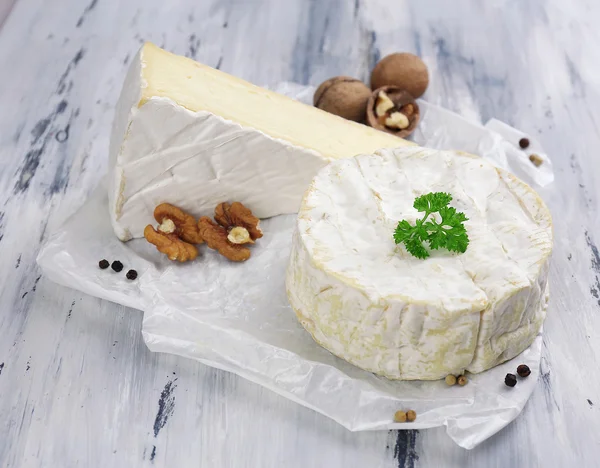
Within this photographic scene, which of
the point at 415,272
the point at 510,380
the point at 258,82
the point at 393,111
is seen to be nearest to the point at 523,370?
the point at 510,380

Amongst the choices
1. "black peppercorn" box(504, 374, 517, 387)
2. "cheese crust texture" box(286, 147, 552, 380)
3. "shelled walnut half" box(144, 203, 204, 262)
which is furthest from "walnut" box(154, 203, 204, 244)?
"black peppercorn" box(504, 374, 517, 387)

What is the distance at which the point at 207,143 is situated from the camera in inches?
106

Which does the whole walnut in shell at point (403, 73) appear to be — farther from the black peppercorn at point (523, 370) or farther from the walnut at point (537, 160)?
the black peppercorn at point (523, 370)

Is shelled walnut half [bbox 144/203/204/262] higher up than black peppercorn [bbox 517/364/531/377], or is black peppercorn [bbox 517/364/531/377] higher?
black peppercorn [bbox 517/364/531/377]

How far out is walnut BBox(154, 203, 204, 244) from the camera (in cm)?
277

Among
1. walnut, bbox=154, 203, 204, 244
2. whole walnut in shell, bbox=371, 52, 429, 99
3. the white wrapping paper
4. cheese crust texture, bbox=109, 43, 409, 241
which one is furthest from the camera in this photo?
whole walnut in shell, bbox=371, 52, 429, 99

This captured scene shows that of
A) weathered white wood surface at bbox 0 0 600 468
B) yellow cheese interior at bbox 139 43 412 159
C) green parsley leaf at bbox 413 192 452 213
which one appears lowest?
weathered white wood surface at bbox 0 0 600 468

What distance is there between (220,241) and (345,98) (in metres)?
0.91

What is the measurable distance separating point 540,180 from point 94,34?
2.21 meters

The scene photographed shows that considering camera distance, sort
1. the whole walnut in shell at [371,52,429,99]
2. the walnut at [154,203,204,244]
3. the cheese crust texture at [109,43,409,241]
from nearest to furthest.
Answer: the cheese crust texture at [109,43,409,241] → the walnut at [154,203,204,244] → the whole walnut in shell at [371,52,429,99]

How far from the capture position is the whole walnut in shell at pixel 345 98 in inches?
129

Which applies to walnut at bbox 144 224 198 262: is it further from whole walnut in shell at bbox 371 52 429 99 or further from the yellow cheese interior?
whole walnut in shell at bbox 371 52 429 99

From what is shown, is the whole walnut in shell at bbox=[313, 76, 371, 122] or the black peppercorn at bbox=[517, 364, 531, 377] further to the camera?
the whole walnut in shell at bbox=[313, 76, 371, 122]

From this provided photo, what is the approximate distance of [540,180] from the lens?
3.15m
